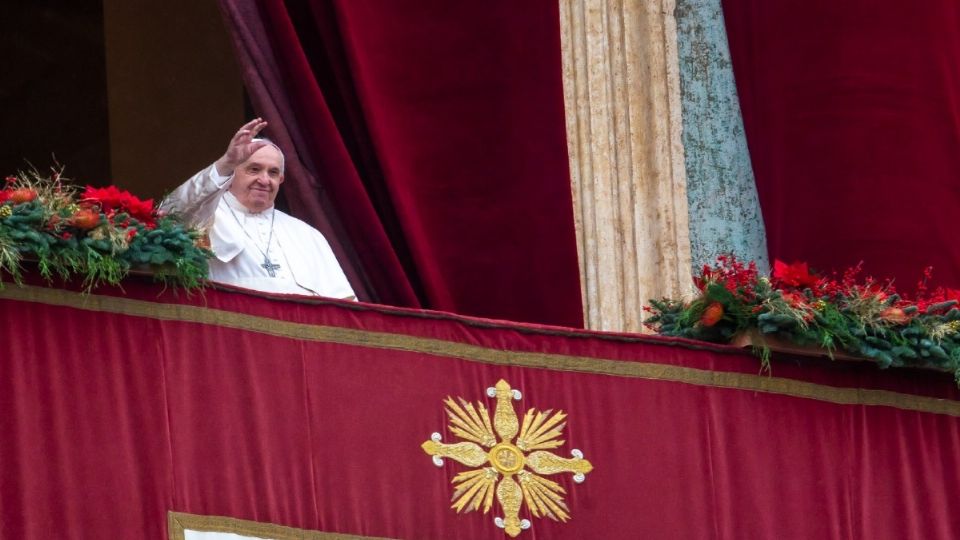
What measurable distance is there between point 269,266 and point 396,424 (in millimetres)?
996

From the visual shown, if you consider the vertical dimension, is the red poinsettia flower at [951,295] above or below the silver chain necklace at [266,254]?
below

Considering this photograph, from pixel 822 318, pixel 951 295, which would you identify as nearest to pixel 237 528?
pixel 822 318

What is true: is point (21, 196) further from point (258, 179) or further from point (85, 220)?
point (258, 179)

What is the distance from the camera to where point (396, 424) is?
23.1 feet

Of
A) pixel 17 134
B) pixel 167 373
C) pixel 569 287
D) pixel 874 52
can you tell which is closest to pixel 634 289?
pixel 569 287

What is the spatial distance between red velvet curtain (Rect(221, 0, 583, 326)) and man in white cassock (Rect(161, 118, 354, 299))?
0.25 m

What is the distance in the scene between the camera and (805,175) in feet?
29.2

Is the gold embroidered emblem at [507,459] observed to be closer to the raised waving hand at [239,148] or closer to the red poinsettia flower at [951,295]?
the raised waving hand at [239,148]

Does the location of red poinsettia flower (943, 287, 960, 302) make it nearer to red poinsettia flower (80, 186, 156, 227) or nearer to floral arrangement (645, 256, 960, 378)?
floral arrangement (645, 256, 960, 378)

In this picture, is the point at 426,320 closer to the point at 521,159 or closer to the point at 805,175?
the point at 521,159

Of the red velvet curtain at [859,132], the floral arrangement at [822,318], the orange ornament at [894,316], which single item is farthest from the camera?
the red velvet curtain at [859,132]

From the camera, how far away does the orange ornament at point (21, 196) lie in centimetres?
663

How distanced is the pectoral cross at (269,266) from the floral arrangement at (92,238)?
2.91 ft

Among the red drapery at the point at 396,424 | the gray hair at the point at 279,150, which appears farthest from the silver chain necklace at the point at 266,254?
the red drapery at the point at 396,424
